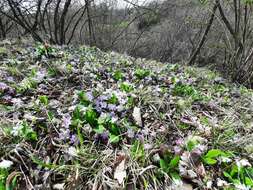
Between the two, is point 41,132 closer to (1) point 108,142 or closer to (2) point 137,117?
(1) point 108,142

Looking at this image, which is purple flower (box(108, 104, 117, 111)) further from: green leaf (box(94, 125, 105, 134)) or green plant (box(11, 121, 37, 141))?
green plant (box(11, 121, 37, 141))

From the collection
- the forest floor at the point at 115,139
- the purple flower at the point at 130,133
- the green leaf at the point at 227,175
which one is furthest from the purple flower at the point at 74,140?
the green leaf at the point at 227,175

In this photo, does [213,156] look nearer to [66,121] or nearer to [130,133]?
[130,133]

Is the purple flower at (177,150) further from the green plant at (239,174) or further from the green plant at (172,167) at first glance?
the green plant at (239,174)

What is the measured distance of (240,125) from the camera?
87.2 inches

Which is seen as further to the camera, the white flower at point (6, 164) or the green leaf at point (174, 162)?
the green leaf at point (174, 162)

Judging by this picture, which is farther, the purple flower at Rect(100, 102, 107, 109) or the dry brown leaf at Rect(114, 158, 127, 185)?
the purple flower at Rect(100, 102, 107, 109)

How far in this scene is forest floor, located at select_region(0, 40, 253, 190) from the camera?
149 cm

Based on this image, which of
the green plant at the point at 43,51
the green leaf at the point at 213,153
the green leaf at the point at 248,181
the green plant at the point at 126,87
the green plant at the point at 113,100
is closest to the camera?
the green leaf at the point at 248,181

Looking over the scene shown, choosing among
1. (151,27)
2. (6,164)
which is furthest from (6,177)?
(151,27)

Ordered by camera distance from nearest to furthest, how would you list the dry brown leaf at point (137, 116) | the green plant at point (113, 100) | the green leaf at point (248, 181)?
1. the green leaf at point (248, 181)
2. the dry brown leaf at point (137, 116)
3. the green plant at point (113, 100)

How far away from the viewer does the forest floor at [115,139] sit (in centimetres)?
149

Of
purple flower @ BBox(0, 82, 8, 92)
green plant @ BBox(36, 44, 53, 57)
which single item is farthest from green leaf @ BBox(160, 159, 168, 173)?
green plant @ BBox(36, 44, 53, 57)

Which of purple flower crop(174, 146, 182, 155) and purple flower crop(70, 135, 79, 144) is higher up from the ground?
purple flower crop(70, 135, 79, 144)
